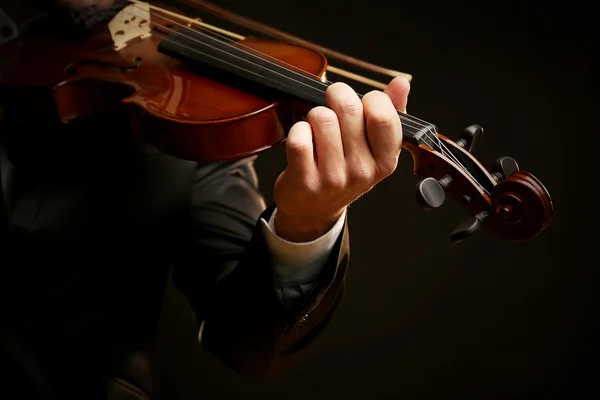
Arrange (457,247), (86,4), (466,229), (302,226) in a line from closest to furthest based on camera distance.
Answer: (466,229) → (302,226) → (86,4) → (457,247)

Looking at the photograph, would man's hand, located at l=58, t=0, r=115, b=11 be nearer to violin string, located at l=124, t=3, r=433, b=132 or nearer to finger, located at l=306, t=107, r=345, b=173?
violin string, located at l=124, t=3, r=433, b=132

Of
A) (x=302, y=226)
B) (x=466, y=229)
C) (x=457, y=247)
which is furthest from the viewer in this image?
(x=457, y=247)

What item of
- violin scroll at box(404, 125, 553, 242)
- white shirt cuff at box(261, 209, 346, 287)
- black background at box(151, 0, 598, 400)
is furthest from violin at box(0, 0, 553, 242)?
black background at box(151, 0, 598, 400)

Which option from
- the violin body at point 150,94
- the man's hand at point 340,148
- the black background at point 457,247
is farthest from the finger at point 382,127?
the black background at point 457,247

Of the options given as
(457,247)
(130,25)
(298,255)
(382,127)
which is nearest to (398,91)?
(382,127)

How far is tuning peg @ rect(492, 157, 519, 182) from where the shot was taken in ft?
1.96

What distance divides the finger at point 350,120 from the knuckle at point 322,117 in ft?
0.03

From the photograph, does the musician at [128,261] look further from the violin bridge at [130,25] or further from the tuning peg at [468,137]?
the tuning peg at [468,137]

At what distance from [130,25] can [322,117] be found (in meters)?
0.41

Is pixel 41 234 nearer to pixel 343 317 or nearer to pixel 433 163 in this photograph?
pixel 433 163

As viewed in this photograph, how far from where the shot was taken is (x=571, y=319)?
127cm

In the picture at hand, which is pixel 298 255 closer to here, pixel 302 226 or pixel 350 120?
pixel 302 226

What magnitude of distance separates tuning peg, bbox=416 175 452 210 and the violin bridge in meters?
0.47

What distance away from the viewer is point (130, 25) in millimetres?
856
